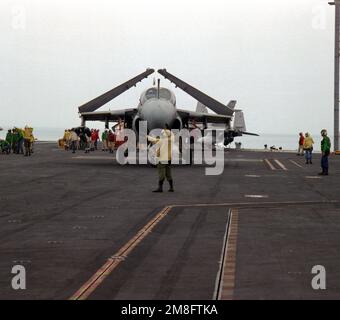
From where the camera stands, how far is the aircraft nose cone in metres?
35.5

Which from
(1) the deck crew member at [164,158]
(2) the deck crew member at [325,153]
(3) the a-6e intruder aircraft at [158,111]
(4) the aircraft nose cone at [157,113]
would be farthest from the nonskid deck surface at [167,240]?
(3) the a-6e intruder aircraft at [158,111]

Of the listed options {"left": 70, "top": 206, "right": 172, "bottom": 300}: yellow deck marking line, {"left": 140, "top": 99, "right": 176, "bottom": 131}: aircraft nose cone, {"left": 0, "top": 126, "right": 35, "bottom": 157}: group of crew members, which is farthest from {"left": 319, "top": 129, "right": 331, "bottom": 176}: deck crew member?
{"left": 0, "top": 126, "right": 35, "bottom": 157}: group of crew members

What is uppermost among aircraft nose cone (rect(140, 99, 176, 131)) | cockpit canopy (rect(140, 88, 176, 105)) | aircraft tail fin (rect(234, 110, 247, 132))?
aircraft tail fin (rect(234, 110, 247, 132))

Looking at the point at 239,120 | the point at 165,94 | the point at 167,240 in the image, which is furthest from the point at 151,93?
the point at 239,120

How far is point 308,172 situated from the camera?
3547cm

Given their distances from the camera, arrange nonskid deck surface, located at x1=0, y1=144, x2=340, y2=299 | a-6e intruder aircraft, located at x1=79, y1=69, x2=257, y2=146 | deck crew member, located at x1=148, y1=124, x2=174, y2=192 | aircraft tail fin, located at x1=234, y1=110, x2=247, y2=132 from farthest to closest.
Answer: aircraft tail fin, located at x1=234, y1=110, x2=247, y2=132, a-6e intruder aircraft, located at x1=79, y1=69, x2=257, y2=146, deck crew member, located at x1=148, y1=124, x2=174, y2=192, nonskid deck surface, located at x1=0, y1=144, x2=340, y2=299

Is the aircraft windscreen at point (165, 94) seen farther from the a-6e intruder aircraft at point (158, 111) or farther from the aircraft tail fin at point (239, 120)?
the aircraft tail fin at point (239, 120)

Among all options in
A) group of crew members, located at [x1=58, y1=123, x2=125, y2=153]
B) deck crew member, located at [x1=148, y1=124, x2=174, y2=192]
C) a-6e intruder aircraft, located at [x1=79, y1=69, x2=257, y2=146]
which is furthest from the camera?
group of crew members, located at [x1=58, y1=123, x2=125, y2=153]

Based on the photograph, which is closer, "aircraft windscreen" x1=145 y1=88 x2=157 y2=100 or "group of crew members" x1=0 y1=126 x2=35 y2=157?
"aircraft windscreen" x1=145 y1=88 x2=157 y2=100

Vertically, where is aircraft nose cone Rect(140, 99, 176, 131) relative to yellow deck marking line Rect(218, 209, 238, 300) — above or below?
above

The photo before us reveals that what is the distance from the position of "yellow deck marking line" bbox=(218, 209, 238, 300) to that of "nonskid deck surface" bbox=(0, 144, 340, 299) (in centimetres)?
2

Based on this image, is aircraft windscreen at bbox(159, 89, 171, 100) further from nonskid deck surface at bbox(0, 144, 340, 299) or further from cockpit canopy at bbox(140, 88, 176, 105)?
nonskid deck surface at bbox(0, 144, 340, 299)

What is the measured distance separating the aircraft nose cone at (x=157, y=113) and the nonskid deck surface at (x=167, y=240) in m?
10.1
